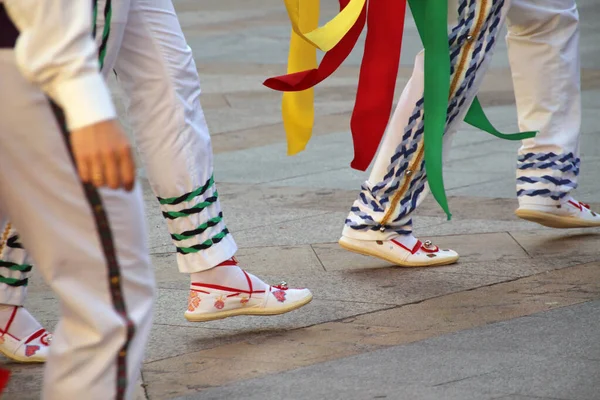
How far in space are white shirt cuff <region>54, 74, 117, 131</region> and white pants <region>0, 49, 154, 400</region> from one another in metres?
0.07

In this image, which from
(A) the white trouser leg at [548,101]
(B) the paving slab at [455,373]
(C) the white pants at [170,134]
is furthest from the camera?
(A) the white trouser leg at [548,101]

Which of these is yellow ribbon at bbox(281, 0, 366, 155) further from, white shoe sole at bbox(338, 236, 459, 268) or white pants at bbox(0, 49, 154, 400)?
white pants at bbox(0, 49, 154, 400)

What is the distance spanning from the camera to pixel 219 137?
22.8 feet

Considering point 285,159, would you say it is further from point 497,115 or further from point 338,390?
point 338,390

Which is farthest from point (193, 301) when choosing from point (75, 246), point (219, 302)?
point (75, 246)

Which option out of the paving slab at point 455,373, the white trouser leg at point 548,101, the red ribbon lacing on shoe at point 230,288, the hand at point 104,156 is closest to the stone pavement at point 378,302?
the paving slab at point 455,373

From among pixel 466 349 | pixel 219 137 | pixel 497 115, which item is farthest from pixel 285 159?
pixel 466 349

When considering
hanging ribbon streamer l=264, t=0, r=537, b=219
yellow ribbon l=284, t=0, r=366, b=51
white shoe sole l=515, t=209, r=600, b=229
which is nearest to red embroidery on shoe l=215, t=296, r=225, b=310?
hanging ribbon streamer l=264, t=0, r=537, b=219

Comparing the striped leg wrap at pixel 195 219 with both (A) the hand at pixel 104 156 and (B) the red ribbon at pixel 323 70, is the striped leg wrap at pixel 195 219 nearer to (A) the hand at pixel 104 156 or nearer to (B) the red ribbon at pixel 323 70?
(B) the red ribbon at pixel 323 70

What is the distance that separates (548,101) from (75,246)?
2.76 m

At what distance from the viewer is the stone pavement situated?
2996 millimetres

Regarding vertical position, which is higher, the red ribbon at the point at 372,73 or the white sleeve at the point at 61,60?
the white sleeve at the point at 61,60

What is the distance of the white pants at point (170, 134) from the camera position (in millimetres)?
3250

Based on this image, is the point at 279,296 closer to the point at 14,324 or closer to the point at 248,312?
the point at 248,312
